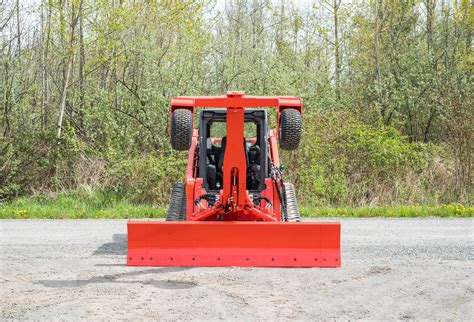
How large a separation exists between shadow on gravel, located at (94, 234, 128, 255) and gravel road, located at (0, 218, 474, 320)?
13 millimetres

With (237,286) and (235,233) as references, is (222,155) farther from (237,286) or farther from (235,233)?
(237,286)

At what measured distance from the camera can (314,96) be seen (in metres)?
19.5

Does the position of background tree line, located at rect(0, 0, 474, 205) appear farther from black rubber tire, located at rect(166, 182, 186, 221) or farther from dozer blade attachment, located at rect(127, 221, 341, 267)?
dozer blade attachment, located at rect(127, 221, 341, 267)

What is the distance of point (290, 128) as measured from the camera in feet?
23.8

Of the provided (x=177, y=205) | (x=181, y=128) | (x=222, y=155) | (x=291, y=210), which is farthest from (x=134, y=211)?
(x=181, y=128)

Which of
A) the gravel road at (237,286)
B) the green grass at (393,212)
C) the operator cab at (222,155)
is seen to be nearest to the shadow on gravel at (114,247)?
the gravel road at (237,286)

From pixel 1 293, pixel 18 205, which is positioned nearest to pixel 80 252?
pixel 1 293

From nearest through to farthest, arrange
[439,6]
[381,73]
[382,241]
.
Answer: [382,241], [381,73], [439,6]

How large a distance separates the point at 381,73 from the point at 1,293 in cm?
1753

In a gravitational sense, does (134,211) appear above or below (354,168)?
Answer: below

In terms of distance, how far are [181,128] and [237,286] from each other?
176 centimetres

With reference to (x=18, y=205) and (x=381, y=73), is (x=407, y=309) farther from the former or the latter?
(x=381, y=73)

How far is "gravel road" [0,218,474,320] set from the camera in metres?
5.65

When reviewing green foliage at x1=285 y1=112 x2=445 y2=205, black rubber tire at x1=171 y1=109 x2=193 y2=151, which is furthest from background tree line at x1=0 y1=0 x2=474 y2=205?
black rubber tire at x1=171 y1=109 x2=193 y2=151
